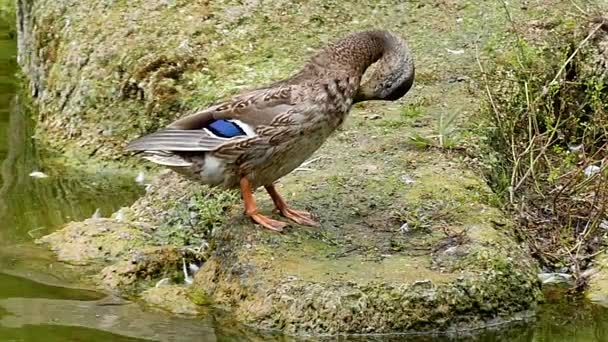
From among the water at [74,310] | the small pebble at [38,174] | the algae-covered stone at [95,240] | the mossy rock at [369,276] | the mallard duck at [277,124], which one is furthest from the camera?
the small pebble at [38,174]

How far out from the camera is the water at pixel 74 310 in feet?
18.0

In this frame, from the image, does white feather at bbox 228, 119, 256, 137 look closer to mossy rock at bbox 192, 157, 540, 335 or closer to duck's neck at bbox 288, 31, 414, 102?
duck's neck at bbox 288, 31, 414, 102

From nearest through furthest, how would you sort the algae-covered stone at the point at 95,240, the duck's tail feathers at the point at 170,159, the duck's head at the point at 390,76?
the duck's tail feathers at the point at 170,159
the duck's head at the point at 390,76
the algae-covered stone at the point at 95,240

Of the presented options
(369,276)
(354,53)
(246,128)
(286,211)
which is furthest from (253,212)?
(354,53)

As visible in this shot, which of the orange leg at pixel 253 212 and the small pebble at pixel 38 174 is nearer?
the orange leg at pixel 253 212

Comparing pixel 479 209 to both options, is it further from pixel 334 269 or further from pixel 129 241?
pixel 129 241

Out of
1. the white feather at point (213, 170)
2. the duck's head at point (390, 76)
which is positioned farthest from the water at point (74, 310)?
the duck's head at point (390, 76)

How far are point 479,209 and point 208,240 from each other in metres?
1.43

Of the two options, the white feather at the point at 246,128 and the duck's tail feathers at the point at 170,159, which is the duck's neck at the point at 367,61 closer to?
the white feather at the point at 246,128

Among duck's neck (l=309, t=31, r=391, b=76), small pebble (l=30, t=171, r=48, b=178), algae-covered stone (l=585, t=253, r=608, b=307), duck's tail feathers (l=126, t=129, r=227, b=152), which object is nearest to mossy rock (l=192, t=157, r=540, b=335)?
algae-covered stone (l=585, t=253, r=608, b=307)

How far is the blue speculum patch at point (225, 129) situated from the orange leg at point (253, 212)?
235 mm

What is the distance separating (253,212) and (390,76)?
0.95 metres

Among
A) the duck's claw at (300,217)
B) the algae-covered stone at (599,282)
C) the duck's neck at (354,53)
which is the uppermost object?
the duck's neck at (354,53)

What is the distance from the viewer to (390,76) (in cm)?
599
